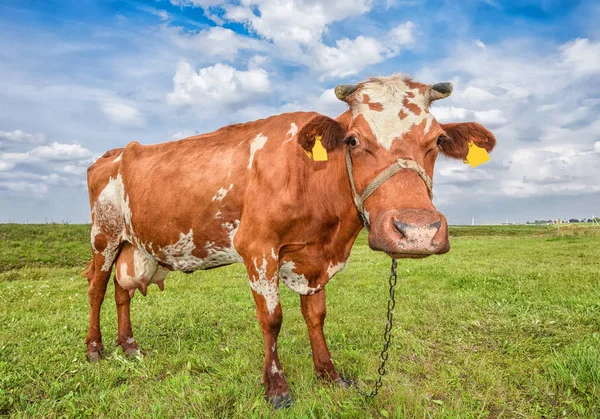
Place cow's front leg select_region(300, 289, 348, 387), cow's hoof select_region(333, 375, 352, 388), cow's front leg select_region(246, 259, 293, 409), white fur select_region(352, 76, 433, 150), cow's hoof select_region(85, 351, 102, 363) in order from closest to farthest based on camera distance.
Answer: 1. white fur select_region(352, 76, 433, 150)
2. cow's front leg select_region(246, 259, 293, 409)
3. cow's hoof select_region(333, 375, 352, 388)
4. cow's front leg select_region(300, 289, 348, 387)
5. cow's hoof select_region(85, 351, 102, 363)

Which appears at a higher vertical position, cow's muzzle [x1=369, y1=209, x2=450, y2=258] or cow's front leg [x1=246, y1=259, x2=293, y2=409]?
cow's muzzle [x1=369, y1=209, x2=450, y2=258]

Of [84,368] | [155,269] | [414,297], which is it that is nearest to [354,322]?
[414,297]

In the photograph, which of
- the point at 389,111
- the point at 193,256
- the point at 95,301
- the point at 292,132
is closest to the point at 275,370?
the point at 193,256

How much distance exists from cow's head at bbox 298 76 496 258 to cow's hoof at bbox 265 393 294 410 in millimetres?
1951

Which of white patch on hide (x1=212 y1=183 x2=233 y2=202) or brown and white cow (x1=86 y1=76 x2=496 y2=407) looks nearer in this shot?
brown and white cow (x1=86 y1=76 x2=496 y2=407)

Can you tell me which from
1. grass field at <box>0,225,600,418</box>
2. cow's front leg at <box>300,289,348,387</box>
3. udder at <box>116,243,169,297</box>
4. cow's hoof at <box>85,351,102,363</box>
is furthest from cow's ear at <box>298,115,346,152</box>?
cow's hoof at <box>85,351,102,363</box>

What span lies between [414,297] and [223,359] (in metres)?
5.10

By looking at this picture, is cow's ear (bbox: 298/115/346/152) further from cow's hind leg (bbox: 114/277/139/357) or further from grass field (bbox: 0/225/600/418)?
cow's hind leg (bbox: 114/277/139/357)

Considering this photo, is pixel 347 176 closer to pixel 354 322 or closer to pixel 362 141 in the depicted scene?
pixel 362 141

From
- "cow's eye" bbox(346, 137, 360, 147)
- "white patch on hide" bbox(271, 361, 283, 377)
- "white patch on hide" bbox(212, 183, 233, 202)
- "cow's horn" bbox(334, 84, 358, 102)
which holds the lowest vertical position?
"white patch on hide" bbox(271, 361, 283, 377)

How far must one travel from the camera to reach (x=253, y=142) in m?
5.18

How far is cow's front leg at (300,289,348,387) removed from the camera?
16.4ft

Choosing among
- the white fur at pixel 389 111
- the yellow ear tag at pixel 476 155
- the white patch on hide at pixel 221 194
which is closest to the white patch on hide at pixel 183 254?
the white patch on hide at pixel 221 194

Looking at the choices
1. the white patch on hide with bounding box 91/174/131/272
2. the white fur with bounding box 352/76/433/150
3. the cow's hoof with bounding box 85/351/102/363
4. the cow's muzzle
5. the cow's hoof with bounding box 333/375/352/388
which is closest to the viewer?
the cow's muzzle
